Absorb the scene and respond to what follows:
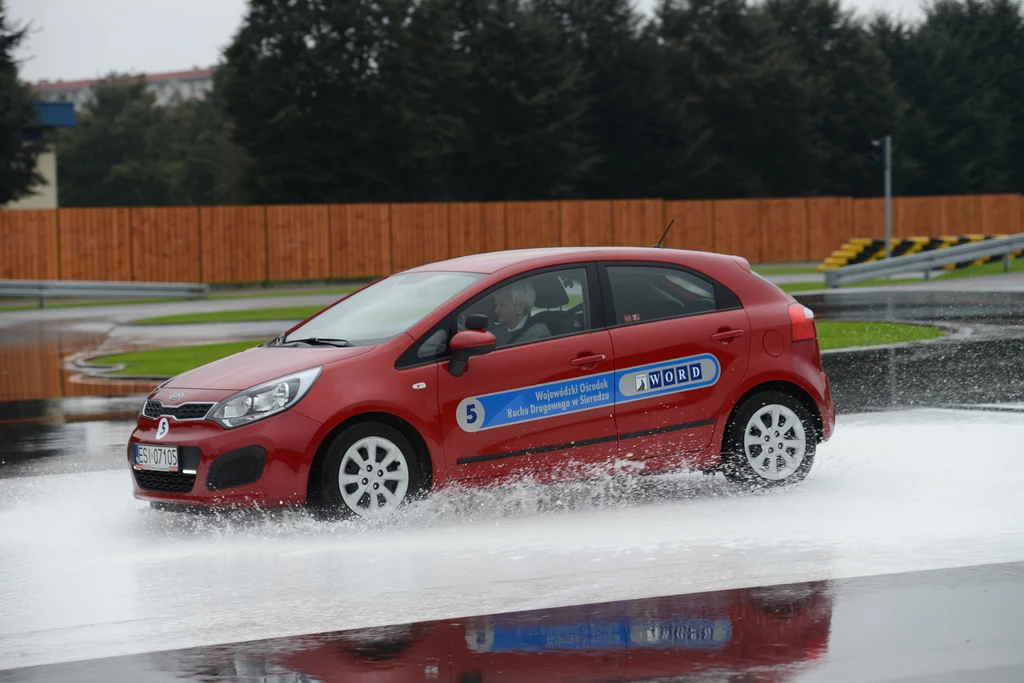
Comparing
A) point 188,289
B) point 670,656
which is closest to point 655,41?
point 188,289

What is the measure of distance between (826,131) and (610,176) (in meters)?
12.6

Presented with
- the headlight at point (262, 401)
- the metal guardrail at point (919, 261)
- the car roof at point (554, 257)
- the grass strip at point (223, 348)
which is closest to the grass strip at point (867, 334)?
the grass strip at point (223, 348)

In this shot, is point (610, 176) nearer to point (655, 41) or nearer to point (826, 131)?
point (655, 41)

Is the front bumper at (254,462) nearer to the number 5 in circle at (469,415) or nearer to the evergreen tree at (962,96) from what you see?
the number 5 in circle at (469,415)

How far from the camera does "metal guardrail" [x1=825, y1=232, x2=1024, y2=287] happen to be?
1318 inches

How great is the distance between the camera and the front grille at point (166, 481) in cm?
850

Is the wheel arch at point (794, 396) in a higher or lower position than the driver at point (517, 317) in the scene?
lower

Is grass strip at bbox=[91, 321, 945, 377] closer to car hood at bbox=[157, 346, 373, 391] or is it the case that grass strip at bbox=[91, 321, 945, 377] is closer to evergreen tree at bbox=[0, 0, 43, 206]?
car hood at bbox=[157, 346, 373, 391]

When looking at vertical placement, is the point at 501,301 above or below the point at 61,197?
below

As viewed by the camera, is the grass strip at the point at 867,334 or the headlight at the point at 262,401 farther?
the grass strip at the point at 867,334

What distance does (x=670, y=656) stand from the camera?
565 centimetres

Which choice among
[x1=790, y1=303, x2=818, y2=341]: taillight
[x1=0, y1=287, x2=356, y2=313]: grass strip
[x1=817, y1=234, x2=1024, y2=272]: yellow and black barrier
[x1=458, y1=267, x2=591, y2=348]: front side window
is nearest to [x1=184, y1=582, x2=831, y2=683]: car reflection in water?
[x1=458, y1=267, x2=591, y2=348]: front side window

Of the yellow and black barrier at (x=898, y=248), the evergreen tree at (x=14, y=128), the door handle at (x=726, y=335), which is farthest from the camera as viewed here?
the evergreen tree at (x=14, y=128)

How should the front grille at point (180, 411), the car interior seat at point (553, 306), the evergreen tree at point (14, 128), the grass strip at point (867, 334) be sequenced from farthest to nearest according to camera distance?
the evergreen tree at point (14, 128) → the grass strip at point (867, 334) → the car interior seat at point (553, 306) → the front grille at point (180, 411)
